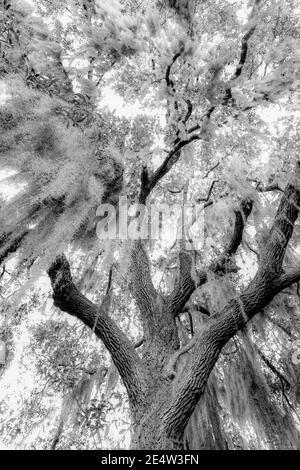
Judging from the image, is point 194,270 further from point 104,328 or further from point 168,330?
point 104,328

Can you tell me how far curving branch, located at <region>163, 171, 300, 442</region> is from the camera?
83.1 inches

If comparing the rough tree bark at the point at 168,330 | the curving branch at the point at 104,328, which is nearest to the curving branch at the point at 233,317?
the rough tree bark at the point at 168,330

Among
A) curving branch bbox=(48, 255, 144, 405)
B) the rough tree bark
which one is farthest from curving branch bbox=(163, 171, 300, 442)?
curving branch bbox=(48, 255, 144, 405)

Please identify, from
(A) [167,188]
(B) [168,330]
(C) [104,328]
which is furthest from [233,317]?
(A) [167,188]

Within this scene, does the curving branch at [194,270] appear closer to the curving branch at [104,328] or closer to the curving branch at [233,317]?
the curving branch at [233,317]

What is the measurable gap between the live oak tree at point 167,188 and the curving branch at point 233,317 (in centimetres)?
1

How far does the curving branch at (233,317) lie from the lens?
2.11 meters

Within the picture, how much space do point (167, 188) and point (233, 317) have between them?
2109mm

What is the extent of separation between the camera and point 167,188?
409 cm

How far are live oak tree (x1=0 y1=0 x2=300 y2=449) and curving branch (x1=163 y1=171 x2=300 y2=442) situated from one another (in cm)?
1

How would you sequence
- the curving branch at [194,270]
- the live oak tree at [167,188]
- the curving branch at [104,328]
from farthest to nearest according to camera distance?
1. the curving branch at [194,270]
2. the curving branch at [104,328]
3. the live oak tree at [167,188]

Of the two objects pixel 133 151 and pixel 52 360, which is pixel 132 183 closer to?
pixel 133 151

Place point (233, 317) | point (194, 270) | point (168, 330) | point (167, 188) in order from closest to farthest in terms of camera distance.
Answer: point (233, 317), point (168, 330), point (194, 270), point (167, 188)

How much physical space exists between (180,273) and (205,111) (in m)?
1.69
